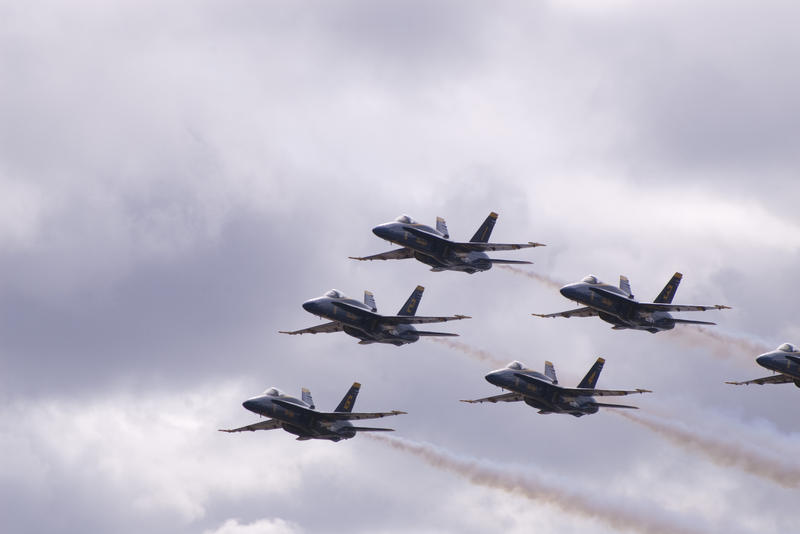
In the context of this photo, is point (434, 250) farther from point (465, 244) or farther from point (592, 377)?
point (592, 377)

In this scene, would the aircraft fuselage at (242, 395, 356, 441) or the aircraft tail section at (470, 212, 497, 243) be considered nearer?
the aircraft fuselage at (242, 395, 356, 441)

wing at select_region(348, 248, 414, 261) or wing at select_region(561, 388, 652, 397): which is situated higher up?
wing at select_region(348, 248, 414, 261)

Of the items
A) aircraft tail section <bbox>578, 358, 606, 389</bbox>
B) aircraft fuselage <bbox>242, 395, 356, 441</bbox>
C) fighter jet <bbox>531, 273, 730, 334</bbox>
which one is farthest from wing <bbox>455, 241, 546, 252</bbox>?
aircraft fuselage <bbox>242, 395, 356, 441</bbox>

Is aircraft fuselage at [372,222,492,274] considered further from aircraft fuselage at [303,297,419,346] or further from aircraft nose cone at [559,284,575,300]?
aircraft nose cone at [559,284,575,300]

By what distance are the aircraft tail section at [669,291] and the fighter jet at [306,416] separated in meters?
28.4

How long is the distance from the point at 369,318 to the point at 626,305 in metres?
24.2

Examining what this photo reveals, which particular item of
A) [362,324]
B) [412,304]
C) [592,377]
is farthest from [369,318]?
[592,377]

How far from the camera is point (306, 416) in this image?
139875mm

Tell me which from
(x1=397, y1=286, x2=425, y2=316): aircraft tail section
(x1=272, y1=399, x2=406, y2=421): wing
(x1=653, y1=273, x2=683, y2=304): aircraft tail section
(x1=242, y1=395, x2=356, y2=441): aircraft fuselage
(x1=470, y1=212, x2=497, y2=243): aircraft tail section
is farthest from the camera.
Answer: (x1=397, y1=286, x2=425, y2=316): aircraft tail section

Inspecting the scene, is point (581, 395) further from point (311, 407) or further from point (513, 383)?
point (311, 407)

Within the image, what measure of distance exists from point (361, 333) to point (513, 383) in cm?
1529

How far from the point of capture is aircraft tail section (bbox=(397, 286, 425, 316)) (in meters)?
146

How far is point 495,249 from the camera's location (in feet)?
462

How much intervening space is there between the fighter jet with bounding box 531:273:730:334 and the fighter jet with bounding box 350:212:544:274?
674 centimetres
